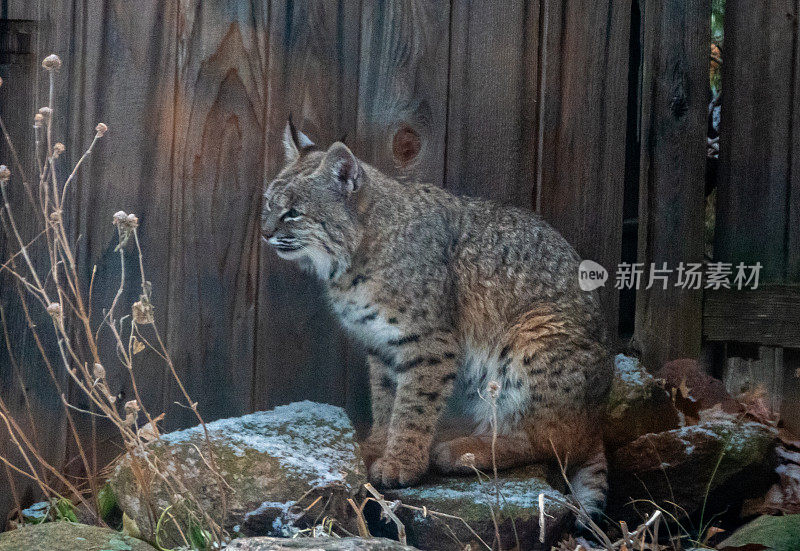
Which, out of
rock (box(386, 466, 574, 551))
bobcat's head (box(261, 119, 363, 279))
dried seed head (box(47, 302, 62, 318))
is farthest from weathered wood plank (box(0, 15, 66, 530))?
rock (box(386, 466, 574, 551))

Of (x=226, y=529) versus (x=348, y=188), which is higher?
(x=348, y=188)

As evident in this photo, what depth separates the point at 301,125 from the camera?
363 centimetres

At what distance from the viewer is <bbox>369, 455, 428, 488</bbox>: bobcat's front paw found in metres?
3.30

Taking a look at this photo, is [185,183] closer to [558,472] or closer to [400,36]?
[400,36]

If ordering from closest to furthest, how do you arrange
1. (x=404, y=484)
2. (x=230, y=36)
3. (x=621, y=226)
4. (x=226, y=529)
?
(x=226, y=529) → (x=404, y=484) → (x=230, y=36) → (x=621, y=226)

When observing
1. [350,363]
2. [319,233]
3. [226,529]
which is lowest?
[226,529]

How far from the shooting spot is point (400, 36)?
144 inches

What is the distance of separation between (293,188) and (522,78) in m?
1.16

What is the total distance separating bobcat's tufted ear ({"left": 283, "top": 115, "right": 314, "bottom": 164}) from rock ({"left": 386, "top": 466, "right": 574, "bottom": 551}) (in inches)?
57.7

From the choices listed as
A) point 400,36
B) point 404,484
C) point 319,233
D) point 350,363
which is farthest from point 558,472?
point 400,36

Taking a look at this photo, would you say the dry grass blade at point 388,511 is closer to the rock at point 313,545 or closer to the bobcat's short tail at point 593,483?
the rock at point 313,545

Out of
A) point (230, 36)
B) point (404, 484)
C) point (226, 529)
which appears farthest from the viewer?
point (230, 36)

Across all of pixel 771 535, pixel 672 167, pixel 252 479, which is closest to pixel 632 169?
pixel 672 167

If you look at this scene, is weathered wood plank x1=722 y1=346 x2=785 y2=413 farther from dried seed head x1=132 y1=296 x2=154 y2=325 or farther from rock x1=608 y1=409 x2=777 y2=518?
dried seed head x1=132 y1=296 x2=154 y2=325
